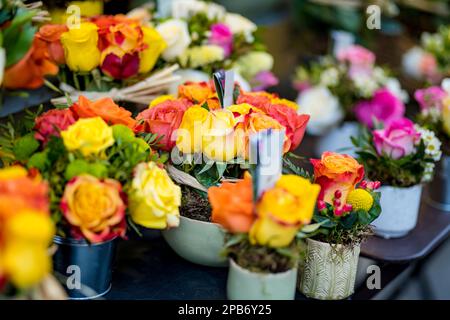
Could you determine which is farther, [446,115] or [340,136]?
[340,136]

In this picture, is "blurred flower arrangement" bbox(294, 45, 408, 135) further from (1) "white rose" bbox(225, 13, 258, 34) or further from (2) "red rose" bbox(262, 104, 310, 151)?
(2) "red rose" bbox(262, 104, 310, 151)

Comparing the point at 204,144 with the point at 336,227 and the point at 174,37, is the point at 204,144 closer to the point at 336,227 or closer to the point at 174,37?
the point at 336,227

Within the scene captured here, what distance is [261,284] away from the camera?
3.24 ft

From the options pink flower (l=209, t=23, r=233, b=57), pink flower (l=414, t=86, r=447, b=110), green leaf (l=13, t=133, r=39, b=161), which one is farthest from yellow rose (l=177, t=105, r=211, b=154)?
pink flower (l=414, t=86, r=447, b=110)

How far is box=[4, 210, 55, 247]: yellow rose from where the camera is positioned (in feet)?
2.46

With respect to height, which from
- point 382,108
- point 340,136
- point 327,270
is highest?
point 327,270

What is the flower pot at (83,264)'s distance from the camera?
41.1 inches

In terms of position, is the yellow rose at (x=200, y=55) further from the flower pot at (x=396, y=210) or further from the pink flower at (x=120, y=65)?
the flower pot at (x=396, y=210)

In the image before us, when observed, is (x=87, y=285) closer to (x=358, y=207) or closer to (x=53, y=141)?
(x=53, y=141)

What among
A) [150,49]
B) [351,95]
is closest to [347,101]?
[351,95]

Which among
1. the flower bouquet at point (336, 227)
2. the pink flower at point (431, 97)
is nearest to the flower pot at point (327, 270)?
the flower bouquet at point (336, 227)

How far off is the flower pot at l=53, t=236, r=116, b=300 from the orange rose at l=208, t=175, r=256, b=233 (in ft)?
0.67

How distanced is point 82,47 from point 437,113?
917 millimetres

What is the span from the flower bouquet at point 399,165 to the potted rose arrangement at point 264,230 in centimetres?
50
